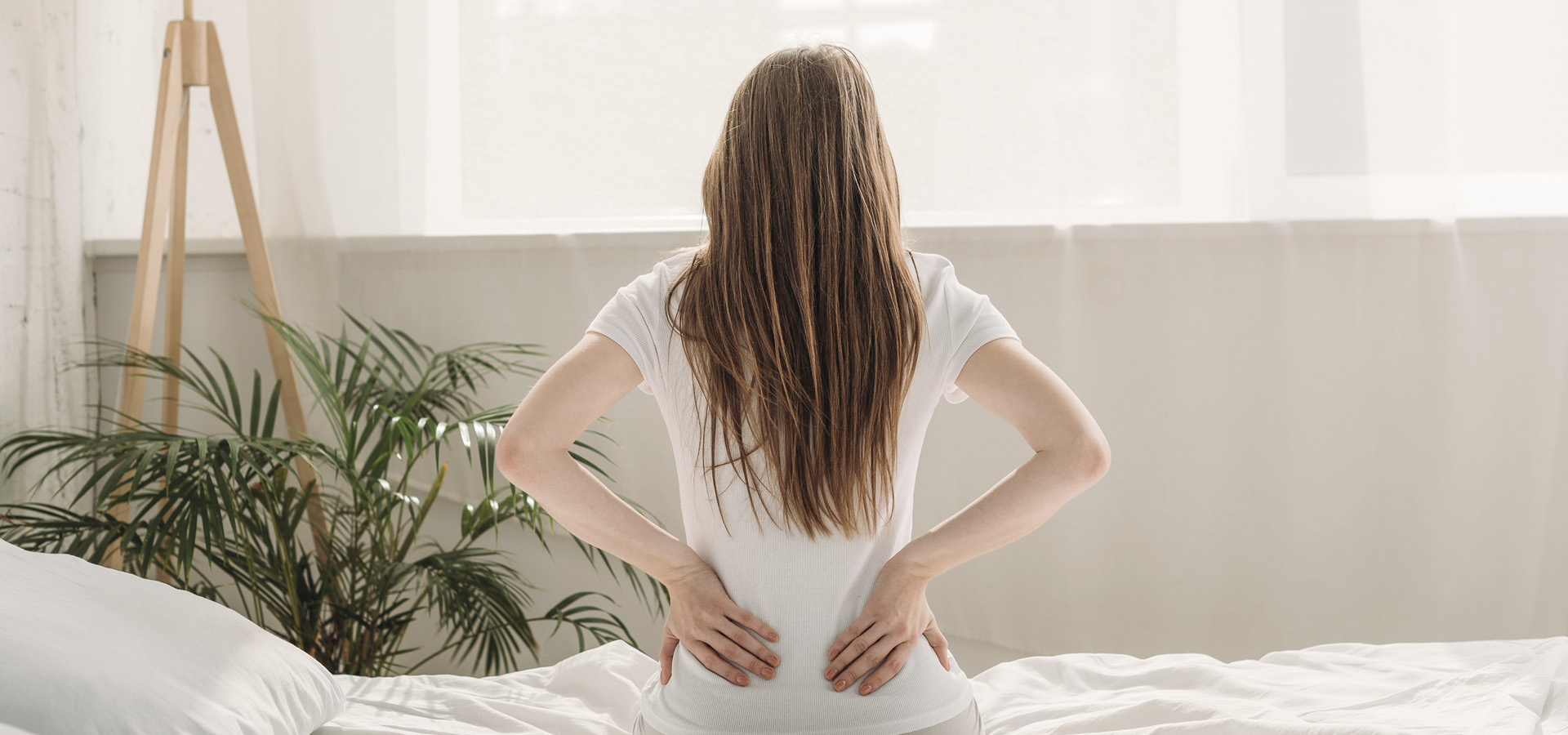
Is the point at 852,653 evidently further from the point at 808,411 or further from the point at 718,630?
the point at 808,411

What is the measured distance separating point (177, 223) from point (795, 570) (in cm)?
173

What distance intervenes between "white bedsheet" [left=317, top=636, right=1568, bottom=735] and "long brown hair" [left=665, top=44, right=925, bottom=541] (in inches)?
17.8

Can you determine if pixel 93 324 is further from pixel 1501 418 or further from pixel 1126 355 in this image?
pixel 1501 418

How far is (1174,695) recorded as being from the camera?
1.14 meters

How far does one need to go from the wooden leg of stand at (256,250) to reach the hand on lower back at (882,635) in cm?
131

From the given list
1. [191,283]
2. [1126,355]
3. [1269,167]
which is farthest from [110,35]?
[1269,167]

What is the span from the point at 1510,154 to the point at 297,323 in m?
2.58

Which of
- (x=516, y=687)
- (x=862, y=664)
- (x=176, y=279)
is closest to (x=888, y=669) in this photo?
(x=862, y=664)

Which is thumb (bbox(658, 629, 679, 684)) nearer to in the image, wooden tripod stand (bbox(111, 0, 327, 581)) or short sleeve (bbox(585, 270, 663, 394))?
short sleeve (bbox(585, 270, 663, 394))

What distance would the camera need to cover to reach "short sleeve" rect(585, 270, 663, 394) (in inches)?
36.4

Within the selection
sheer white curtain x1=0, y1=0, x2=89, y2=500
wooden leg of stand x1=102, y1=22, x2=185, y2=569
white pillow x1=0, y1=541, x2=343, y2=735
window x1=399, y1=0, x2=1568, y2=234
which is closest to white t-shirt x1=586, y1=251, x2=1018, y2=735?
white pillow x1=0, y1=541, x2=343, y2=735

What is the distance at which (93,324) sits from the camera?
2.24m

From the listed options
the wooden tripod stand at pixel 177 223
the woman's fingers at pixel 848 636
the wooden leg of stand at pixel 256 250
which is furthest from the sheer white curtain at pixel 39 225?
the woman's fingers at pixel 848 636

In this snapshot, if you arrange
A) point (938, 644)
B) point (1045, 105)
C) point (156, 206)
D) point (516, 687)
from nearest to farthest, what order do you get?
point (938, 644)
point (516, 687)
point (156, 206)
point (1045, 105)
